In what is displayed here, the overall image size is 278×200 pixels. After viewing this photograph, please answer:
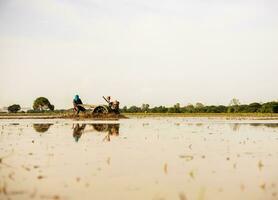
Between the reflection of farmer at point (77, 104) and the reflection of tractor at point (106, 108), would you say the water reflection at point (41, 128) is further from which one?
the reflection of farmer at point (77, 104)

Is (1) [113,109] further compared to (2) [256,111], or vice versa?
(2) [256,111]

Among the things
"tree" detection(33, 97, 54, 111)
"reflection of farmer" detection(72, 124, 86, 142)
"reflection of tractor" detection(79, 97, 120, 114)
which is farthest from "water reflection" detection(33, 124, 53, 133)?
"tree" detection(33, 97, 54, 111)

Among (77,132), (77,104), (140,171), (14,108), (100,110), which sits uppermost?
(14,108)

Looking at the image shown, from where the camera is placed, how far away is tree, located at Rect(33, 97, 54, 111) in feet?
248

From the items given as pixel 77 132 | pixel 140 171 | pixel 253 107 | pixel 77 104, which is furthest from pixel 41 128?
pixel 253 107

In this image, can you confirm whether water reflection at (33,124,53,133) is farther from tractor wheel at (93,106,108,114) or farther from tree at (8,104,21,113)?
tree at (8,104,21,113)

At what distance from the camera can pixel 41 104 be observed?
249 feet

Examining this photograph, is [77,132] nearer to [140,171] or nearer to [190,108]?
[140,171]

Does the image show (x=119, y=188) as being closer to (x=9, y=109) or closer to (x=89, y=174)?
(x=89, y=174)

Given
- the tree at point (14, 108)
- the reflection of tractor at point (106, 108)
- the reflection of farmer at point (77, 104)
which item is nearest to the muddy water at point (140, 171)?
the reflection of tractor at point (106, 108)

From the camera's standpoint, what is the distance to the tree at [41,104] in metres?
75.6

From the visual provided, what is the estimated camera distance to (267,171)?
895 centimetres

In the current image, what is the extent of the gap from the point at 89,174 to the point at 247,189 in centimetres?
315

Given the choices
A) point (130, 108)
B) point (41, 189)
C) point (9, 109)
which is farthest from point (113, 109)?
point (9, 109)
